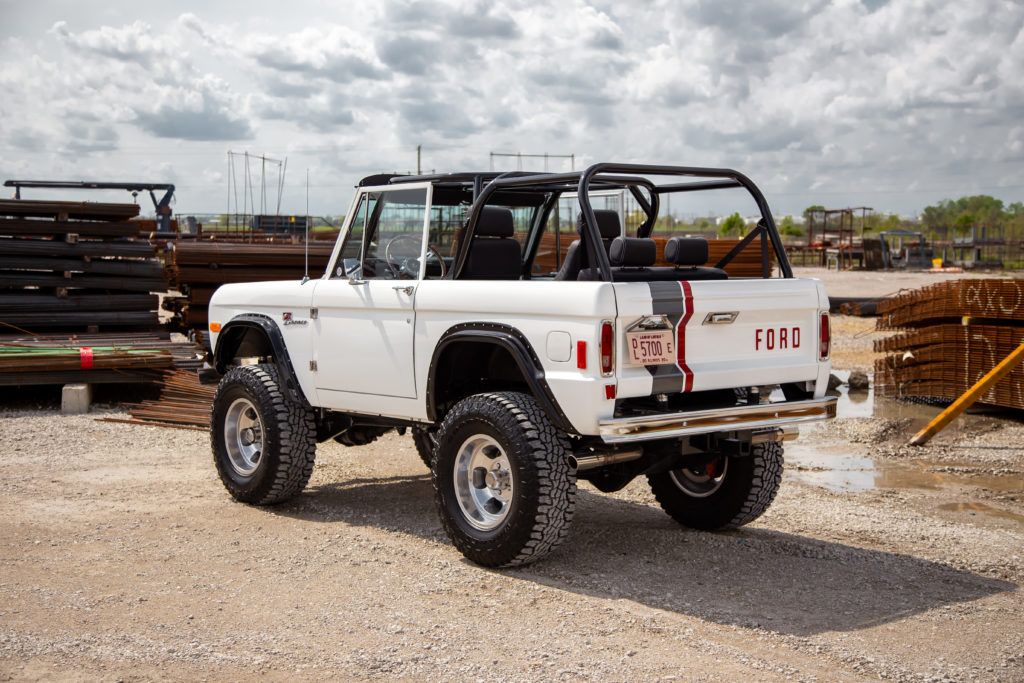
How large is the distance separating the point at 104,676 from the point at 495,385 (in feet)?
9.65

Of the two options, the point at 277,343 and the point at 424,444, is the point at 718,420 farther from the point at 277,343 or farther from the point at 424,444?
the point at 277,343

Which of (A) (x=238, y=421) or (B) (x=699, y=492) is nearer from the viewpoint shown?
(B) (x=699, y=492)

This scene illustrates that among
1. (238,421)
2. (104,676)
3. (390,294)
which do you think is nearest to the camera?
(104,676)

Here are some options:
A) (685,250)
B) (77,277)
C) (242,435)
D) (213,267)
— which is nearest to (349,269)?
(242,435)

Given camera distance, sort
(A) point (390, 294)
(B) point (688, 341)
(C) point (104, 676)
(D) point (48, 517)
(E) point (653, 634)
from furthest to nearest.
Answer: (D) point (48, 517)
(A) point (390, 294)
(B) point (688, 341)
(E) point (653, 634)
(C) point (104, 676)

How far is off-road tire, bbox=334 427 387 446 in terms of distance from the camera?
743 centimetres

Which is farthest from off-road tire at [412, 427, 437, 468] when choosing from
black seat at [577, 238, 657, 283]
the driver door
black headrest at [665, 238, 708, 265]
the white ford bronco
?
black headrest at [665, 238, 708, 265]

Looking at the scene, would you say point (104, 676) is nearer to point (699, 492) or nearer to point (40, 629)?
point (40, 629)

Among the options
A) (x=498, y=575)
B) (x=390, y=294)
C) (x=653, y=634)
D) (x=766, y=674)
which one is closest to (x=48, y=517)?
(x=390, y=294)

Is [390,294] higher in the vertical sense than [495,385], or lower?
higher

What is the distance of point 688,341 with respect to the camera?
5.55m

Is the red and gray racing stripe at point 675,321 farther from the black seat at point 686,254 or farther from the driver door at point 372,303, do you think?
the driver door at point 372,303

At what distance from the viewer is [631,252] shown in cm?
565

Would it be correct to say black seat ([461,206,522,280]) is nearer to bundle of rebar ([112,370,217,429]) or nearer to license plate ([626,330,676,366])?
license plate ([626,330,676,366])
